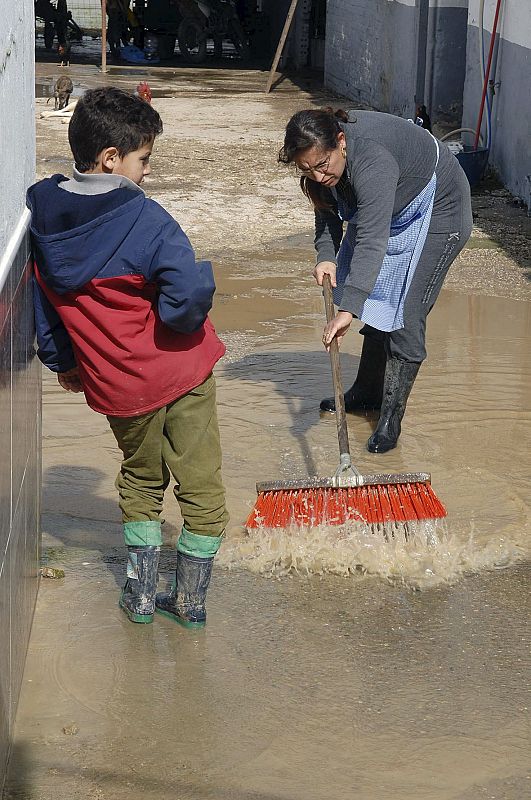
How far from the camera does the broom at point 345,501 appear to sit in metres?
3.73

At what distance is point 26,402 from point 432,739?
1.35 metres

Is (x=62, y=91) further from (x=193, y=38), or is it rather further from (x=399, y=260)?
(x=399, y=260)

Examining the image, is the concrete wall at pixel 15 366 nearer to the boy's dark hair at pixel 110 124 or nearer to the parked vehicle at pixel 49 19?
the boy's dark hair at pixel 110 124

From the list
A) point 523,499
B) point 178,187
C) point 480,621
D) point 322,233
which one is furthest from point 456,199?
point 178,187

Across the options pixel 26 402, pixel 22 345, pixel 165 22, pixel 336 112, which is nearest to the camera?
pixel 22 345

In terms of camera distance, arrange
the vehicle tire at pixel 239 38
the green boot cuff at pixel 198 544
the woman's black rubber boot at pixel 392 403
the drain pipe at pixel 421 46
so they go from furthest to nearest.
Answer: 1. the vehicle tire at pixel 239 38
2. the drain pipe at pixel 421 46
3. the woman's black rubber boot at pixel 392 403
4. the green boot cuff at pixel 198 544

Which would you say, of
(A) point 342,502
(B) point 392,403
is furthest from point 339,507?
(B) point 392,403

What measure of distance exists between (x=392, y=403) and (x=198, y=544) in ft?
5.94

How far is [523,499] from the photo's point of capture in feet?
13.9

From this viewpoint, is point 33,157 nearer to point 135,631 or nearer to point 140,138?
point 140,138

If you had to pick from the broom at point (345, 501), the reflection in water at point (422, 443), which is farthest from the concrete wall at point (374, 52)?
the broom at point (345, 501)

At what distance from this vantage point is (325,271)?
4.50 meters

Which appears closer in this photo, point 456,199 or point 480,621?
point 480,621

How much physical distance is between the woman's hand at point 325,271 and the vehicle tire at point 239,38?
19359mm
